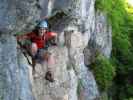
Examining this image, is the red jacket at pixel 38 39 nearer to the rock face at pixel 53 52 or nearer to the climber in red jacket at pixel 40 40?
the climber in red jacket at pixel 40 40

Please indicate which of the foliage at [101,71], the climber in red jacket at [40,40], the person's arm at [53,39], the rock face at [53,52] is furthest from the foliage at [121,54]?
the climber in red jacket at [40,40]

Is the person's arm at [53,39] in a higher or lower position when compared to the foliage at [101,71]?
higher

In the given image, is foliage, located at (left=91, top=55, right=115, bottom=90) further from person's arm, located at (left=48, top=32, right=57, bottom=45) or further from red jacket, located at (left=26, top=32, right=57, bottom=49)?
red jacket, located at (left=26, top=32, right=57, bottom=49)

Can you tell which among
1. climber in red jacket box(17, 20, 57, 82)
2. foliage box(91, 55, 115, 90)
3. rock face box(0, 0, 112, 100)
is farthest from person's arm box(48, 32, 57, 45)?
foliage box(91, 55, 115, 90)

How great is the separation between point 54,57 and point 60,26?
1.07m

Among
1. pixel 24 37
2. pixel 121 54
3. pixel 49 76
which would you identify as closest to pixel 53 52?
pixel 49 76

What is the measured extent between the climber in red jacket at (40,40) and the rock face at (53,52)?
282 mm

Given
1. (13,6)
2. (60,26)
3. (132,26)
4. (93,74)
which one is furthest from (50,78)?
(132,26)

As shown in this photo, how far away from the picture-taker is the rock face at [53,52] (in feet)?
33.9

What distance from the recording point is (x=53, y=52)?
13.3 metres

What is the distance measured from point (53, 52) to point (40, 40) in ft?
4.09

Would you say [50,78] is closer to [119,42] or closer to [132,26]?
[119,42]

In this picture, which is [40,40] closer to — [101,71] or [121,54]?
[101,71]

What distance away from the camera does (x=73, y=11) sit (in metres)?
13.2
